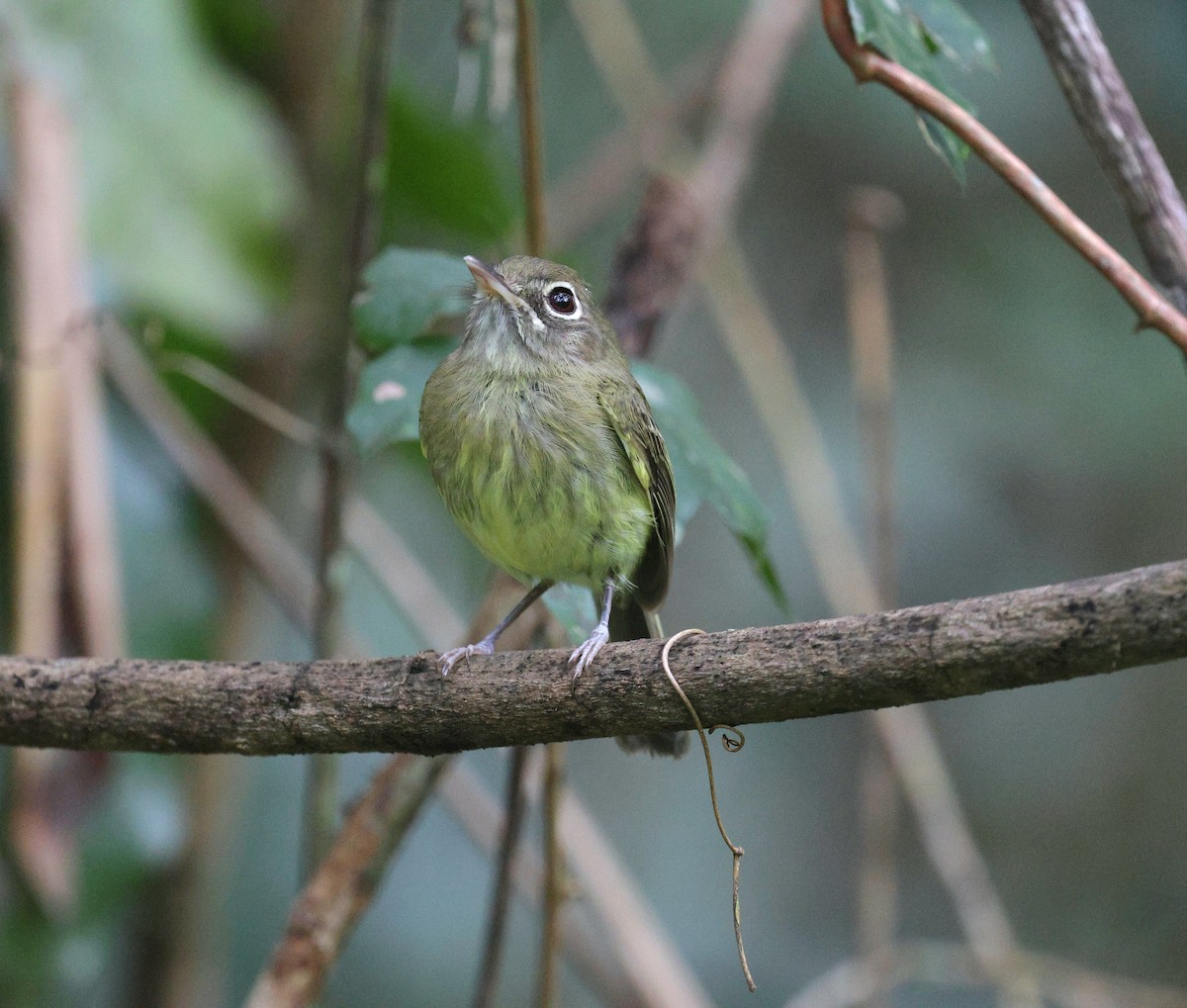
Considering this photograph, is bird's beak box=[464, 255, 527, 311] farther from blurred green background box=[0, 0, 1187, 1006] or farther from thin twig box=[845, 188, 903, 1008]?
thin twig box=[845, 188, 903, 1008]

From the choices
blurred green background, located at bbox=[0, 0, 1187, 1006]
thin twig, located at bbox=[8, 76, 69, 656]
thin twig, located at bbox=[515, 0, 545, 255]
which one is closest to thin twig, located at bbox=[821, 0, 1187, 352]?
thin twig, located at bbox=[515, 0, 545, 255]

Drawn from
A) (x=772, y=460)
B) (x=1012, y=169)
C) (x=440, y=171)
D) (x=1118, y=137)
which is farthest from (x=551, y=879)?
(x=772, y=460)

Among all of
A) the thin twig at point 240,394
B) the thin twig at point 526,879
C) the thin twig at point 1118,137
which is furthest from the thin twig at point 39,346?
the thin twig at point 1118,137

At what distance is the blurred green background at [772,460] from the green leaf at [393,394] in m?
1.31

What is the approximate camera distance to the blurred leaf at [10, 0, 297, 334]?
14.6ft

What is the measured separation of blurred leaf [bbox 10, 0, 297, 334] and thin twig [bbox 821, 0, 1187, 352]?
248 cm

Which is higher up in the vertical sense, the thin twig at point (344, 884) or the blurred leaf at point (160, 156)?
the blurred leaf at point (160, 156)

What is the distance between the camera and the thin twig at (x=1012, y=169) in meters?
2.64

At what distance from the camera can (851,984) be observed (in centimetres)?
488

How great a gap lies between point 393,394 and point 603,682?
52.1 inches

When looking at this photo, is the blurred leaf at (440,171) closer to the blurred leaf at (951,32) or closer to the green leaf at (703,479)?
the green leaf at (703,479)

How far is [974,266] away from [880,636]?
634cm

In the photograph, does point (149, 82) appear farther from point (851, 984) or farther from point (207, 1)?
point (851, 984)

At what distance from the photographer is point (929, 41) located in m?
3.16
